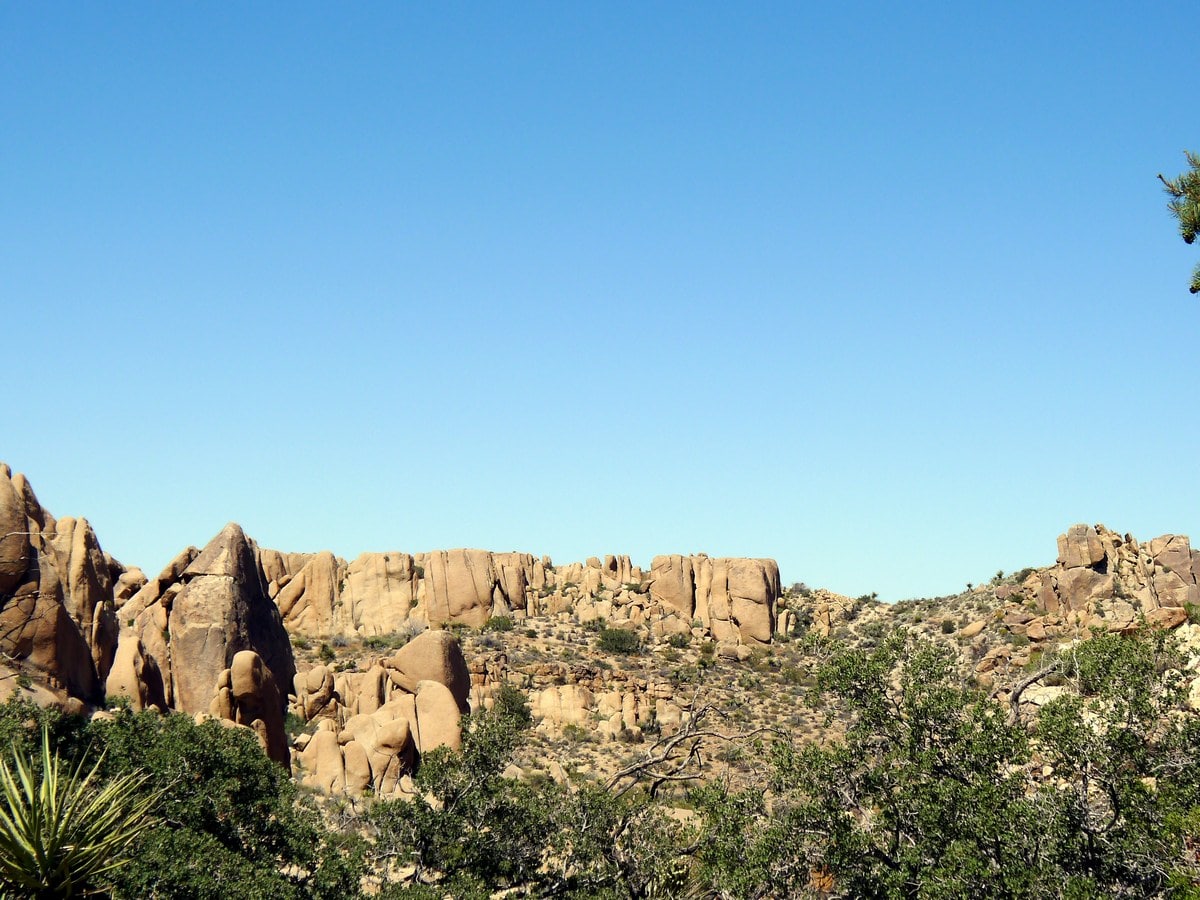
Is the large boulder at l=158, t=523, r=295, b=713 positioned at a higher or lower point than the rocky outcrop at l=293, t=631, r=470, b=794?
higher

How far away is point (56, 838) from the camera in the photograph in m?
16.6

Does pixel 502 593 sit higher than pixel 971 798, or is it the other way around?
pixel 502 593

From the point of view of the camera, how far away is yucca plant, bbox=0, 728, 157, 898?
53.2 ft

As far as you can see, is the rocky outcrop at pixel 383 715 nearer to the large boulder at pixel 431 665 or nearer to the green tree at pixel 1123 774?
the large boulder at pixel 431 665

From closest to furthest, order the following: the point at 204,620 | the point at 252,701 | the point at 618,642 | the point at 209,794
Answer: the point at 209,794
the point at 252,701
the point at 204,620
the point at 618,642

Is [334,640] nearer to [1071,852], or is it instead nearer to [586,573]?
[586,573]

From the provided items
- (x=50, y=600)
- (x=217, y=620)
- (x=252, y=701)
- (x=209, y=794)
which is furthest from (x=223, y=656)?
(x=209, y=794)

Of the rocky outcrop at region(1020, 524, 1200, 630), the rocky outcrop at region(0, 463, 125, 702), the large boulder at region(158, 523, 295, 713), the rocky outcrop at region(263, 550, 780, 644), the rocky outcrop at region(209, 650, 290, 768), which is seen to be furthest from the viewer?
the rocky outcrop at region(263, 550, 780, 644)

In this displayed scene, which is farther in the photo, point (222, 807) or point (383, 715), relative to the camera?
point (383, 715)

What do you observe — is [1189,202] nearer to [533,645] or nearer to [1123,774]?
[1123,774]

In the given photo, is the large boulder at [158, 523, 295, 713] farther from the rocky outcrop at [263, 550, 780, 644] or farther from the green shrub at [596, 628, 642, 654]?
the green shrub at [596, 628, 642, 654]

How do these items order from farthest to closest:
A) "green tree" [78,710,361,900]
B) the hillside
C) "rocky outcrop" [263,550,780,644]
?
"rocky outcrop" [263,550,780,644] → the hillside → "green tree" [78,710,361,900]

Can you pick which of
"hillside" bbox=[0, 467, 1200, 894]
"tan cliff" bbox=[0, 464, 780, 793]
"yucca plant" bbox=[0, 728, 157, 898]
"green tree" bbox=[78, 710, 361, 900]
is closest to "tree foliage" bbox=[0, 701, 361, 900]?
"green tree" bbox=[78, 710, 361, 900]

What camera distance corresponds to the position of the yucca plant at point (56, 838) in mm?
16219
